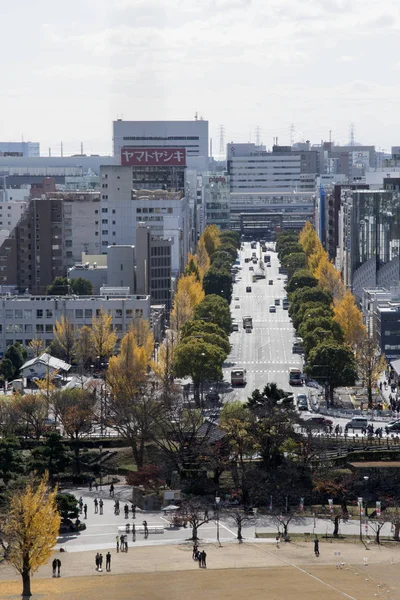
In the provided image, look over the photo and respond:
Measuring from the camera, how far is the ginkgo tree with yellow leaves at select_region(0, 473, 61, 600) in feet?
107

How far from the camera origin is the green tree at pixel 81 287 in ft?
247

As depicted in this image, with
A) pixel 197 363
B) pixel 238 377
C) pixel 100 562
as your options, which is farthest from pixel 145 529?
pixel 238 377

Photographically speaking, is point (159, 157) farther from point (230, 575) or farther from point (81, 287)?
point (230, 575)

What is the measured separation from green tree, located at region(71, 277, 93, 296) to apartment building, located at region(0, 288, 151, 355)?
25.9 ft

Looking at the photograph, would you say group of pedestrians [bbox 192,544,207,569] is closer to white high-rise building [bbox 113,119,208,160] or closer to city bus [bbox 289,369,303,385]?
city bus [bbox 289,369,303,385]

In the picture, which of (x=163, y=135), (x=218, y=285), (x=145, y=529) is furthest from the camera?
(x=163, y=135)

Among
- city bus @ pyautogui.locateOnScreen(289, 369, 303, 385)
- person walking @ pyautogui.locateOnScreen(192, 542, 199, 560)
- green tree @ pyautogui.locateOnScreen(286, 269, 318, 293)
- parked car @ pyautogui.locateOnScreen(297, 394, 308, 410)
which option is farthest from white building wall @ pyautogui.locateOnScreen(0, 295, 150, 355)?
person walking @ pyautogui.locateOnScreen(192, 542, 199, 560)

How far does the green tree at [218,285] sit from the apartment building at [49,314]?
20319 millimetres

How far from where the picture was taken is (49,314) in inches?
2638

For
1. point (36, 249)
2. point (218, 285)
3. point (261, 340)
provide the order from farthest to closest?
point (218, 285)
point (36, 249)
point (261, 340)

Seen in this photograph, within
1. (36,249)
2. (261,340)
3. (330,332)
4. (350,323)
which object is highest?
(36,249)

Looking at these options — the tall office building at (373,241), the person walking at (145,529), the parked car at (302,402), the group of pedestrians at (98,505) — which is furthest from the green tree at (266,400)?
the tall office building at (373,241)

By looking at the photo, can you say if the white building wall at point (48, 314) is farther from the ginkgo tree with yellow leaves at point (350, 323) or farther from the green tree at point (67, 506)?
the green tree at point (67, 506)

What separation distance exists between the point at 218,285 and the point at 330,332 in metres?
25.8
